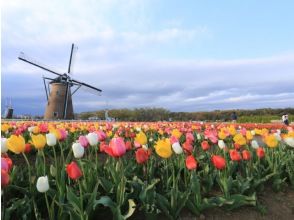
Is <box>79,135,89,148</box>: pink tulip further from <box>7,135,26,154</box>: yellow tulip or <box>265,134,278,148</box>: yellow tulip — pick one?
<box>265,134,278,148</box>: yellow tulip

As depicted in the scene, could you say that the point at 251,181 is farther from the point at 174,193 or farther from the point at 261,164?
the point at 174,193

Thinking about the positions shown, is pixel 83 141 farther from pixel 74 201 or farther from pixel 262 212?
pixel 262 212

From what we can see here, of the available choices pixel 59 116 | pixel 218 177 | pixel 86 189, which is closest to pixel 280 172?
pixel 218 177

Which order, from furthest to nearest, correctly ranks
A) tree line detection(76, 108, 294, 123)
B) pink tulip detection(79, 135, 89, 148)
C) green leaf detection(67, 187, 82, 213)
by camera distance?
tree line detection(76, 108, 294, 123), pink tulip detection(79, 135, 89, 148), green leaf detection(67, 187, 82, 213)

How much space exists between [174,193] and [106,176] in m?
0.84

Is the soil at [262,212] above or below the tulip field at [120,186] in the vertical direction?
below

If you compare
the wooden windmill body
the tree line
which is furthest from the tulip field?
the tree line

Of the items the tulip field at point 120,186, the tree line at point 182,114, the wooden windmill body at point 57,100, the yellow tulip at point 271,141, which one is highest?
the wooden windmill body at point 57,100

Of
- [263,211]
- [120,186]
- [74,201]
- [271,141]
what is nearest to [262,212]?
[263,211]

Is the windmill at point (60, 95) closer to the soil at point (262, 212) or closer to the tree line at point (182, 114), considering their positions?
the tree line at point (182, 114)

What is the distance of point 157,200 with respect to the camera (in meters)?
3.38

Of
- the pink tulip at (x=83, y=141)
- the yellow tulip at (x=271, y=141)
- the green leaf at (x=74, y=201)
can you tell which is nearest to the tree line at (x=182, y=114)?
the yellow tulip at (x=271, y=141)

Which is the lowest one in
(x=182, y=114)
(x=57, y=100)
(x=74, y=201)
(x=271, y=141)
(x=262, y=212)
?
(x=262, y=212)

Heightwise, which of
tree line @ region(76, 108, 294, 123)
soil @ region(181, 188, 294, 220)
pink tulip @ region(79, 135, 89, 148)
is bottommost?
soil @ region(181, 188, 294, 220)
